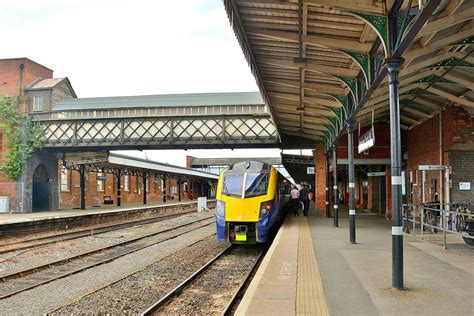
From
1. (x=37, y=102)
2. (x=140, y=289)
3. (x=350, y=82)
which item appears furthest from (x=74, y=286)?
(x=37, y=102)

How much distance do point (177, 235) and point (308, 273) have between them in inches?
481

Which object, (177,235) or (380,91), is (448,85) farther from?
(177,235)

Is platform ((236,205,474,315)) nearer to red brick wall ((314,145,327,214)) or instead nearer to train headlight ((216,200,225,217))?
train headlight ((216,200,225,217))

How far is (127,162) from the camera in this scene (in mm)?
38688

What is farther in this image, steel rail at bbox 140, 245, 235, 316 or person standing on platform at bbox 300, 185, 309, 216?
person standing on platform at bbox 300, 185, 309, 216

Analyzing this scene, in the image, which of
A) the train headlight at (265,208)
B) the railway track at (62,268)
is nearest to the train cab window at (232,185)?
the train headlight at (265,208)

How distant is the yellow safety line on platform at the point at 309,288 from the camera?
5.75 m

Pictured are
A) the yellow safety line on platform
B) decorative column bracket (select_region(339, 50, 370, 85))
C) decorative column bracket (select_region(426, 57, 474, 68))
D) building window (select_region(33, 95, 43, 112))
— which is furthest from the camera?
building window (select_region(33, 95, 43, 112))

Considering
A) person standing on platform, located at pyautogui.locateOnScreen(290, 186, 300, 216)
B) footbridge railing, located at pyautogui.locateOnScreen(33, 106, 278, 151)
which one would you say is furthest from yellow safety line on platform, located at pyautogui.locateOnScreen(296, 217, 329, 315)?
footbridge railing, located at pyautogui.locateOnScreen(33, 106, 278, 151)

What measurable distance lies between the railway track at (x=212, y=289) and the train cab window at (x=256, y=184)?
182cm

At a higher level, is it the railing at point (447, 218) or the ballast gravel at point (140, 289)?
the railing at point (447, 218)

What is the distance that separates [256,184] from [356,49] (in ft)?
19.8

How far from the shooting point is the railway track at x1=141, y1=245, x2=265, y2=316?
7473 mm

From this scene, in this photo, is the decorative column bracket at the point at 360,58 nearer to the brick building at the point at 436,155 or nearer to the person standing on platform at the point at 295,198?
the brick building at the point at 436,155
